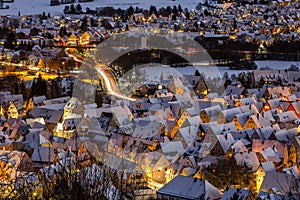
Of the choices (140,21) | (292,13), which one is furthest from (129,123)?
(292,13)

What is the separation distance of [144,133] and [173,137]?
0.30 meters

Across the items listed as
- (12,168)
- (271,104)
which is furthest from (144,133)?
(271,104)

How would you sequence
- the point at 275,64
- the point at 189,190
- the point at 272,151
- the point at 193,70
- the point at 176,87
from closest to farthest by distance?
the point at 189,190
the point at 272,151
the point at 176,87
the point at 193,70
the point at 275,64

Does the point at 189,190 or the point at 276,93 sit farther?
the point at 276,93

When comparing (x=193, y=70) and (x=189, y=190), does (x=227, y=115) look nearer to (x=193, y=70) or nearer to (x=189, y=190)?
(x=189, y=190)

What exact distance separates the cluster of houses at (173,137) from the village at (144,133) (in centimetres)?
1

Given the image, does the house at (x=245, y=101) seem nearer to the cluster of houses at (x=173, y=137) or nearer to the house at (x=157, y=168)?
the cluster of houses at (x=173, y=137)

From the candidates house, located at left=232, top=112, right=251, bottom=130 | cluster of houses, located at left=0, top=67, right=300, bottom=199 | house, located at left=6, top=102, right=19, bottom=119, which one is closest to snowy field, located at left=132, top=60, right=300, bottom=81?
cluster of houses, located at left=0, top=67, right=300, bottom=199

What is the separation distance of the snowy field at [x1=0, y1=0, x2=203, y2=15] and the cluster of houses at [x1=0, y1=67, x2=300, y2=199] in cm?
1676

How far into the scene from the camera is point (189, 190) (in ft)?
12.5

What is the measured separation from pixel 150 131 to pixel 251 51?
30.1 ft

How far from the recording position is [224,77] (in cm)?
989

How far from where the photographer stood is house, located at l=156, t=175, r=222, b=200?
3756 mm

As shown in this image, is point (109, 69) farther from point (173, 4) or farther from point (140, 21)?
point (173, 4)
